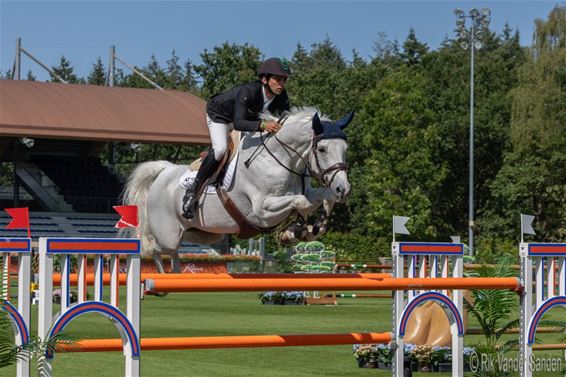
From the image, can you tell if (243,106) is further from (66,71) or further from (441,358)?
(66,71)

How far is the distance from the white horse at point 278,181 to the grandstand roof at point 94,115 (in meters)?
27.2

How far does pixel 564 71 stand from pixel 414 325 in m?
28.5

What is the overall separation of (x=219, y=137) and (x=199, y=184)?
372mm

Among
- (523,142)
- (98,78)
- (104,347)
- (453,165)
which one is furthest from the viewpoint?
(98,78)

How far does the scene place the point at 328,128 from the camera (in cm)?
736

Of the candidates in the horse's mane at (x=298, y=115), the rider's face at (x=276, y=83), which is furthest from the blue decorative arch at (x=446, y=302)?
the rider's face at (x=276, y=83)

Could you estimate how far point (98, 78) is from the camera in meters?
81.9

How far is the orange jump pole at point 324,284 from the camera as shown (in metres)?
5.87

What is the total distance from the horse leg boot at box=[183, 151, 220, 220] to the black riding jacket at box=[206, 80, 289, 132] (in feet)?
1.04

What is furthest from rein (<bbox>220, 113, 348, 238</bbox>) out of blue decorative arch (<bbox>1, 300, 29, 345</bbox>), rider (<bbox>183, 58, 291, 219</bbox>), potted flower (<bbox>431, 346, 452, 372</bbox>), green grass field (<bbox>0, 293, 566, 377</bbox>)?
potted flower (<bbox>431, 346, 452, 372</bbox>)

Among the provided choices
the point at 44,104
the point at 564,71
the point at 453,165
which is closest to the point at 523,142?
the point at 564,71

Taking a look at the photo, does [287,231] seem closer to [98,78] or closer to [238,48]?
[238,48]

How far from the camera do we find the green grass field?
9.85m

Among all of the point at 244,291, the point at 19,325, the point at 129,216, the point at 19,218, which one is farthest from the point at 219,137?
the point at 19,325
